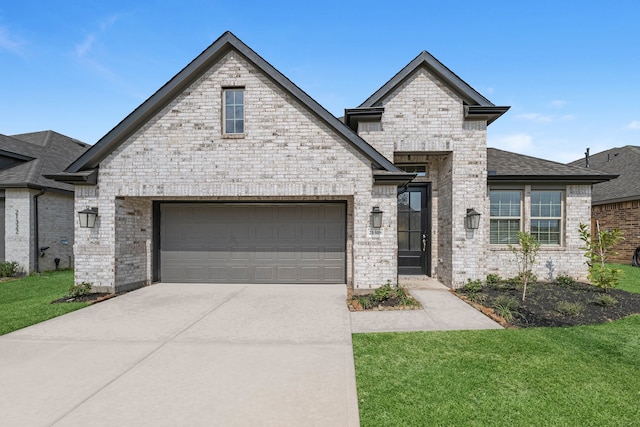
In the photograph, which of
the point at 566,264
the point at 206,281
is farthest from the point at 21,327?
the point at 566,264

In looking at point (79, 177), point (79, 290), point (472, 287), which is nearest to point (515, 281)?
point (472, 287)

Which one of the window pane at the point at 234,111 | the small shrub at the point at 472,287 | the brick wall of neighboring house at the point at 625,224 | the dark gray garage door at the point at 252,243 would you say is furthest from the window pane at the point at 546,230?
the window pane at the point at 234,111

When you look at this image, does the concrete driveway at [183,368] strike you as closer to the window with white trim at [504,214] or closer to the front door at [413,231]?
the front door at [413,231]

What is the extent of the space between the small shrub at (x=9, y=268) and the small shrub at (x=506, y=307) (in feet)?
50.9

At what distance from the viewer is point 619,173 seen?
16969 millimetres

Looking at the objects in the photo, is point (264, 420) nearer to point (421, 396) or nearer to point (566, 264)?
point (421, 396)

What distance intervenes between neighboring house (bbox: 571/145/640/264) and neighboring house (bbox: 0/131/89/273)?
22967mm

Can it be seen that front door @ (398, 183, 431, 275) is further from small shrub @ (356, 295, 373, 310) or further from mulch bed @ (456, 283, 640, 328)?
small shrub @ (356, 295, 373, 310)

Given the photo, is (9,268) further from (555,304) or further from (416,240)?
(555,304)

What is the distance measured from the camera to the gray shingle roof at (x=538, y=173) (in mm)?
9312

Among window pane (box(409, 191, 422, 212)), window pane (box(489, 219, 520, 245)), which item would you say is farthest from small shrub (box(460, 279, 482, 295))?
window pane (box(409, 191, 422, 212))

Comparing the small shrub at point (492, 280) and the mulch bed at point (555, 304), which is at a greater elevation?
the small shrub at point (492, 280)

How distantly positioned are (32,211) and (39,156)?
12.7ft

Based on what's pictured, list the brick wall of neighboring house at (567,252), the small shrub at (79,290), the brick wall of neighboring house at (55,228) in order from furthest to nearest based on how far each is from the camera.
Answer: the brick wall of neighboring house at (55,228) < the brick wall of neighboring house at (567,252) < the small shrub at (79,290)
